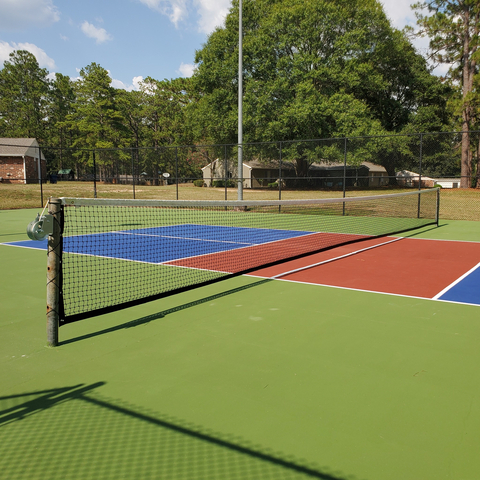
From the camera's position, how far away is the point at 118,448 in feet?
8.34

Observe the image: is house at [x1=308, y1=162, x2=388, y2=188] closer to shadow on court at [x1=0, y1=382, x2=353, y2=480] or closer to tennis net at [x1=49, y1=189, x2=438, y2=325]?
tennis net at [x1=49, y1=189, x2=438, y2=325]

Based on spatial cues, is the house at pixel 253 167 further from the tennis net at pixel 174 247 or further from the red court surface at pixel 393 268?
the red court surface at pixel 393 268

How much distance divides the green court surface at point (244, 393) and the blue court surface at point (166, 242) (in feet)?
11.9

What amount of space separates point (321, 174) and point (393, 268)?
→ 57.5 ft

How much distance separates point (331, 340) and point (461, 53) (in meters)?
33.7

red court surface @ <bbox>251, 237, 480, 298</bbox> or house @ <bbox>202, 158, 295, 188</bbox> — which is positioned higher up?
house @ <bbox>202, 158, 295, 188</bbox>

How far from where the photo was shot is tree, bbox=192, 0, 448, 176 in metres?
32.1

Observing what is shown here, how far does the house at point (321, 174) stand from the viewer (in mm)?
19469

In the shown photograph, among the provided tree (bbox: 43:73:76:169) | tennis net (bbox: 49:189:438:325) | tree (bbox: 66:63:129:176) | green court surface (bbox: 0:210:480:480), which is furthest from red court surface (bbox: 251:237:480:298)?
tree (bbox: 43:73:76:169)

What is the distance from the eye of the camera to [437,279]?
6777 mm

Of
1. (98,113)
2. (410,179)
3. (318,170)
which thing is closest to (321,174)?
(318,170)

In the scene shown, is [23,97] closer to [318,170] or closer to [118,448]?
[318,170]

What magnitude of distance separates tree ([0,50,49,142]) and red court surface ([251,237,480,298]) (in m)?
69.3

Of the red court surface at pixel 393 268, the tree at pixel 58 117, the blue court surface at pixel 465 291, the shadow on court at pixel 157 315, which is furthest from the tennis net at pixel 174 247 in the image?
the tree at pixel 58 117
